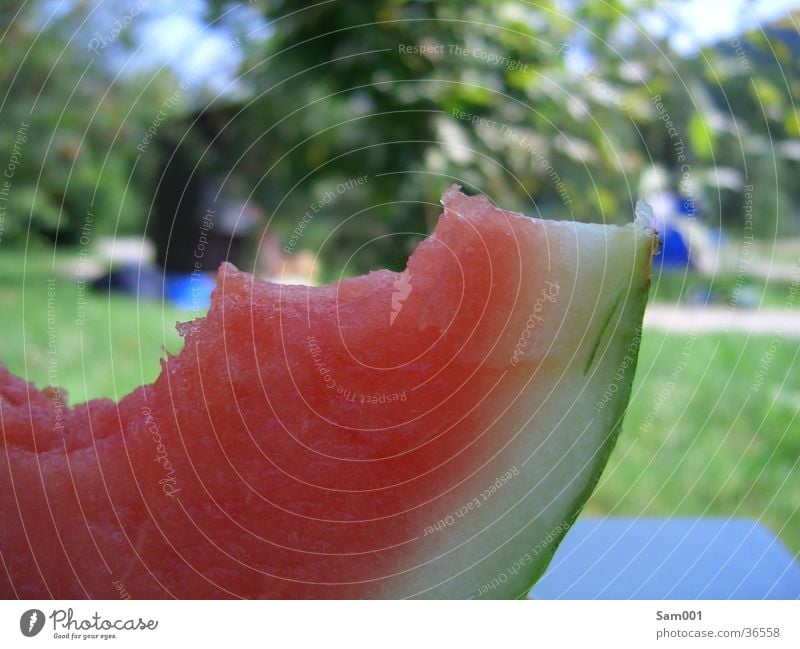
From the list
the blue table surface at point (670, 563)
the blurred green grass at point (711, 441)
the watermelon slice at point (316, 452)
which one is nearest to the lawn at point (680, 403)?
the blurred green grass at point (711, 441)

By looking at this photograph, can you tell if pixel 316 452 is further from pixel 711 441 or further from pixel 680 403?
pixel 680 403

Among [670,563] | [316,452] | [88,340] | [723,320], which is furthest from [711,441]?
[88,340]

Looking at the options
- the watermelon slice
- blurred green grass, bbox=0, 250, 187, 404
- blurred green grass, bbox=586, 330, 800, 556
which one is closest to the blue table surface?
the watermelon slice

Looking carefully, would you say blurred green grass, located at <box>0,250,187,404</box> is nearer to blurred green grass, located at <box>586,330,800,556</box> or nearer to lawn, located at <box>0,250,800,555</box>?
lawn, located at <box>0,250,800,555</box>

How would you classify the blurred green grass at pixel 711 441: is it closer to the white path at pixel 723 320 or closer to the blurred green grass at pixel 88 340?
the white path at pixel 723 320

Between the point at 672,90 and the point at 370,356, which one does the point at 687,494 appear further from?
the point at 370,356

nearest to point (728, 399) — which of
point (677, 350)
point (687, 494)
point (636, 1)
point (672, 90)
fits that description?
point (677, 350)
